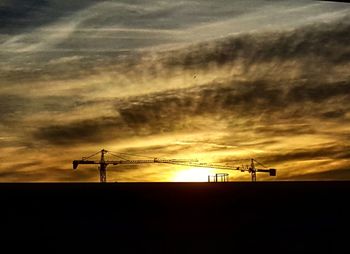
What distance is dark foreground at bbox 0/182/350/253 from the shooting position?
169 inches

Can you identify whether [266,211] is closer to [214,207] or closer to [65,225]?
[214,207]

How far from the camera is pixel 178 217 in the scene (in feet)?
15.1

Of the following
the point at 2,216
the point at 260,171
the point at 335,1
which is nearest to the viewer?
the point at 335,1

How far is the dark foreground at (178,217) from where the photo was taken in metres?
4.30

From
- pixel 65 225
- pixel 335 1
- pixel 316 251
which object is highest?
pixel 335 1

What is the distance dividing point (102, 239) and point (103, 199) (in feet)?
0.98

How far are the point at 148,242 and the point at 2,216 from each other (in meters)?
1.10

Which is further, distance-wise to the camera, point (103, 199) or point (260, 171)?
point (260, 171)

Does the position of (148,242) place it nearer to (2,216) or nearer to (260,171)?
(2,216)

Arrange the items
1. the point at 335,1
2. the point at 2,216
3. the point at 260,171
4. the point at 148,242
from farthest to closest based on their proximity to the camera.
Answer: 1. the point at 260,171
2. the point at 148,242
3. the point at 2,216
4. the point at 335,1

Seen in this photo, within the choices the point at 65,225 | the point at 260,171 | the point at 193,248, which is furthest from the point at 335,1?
the point at 260,171

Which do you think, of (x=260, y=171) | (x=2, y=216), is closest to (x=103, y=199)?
(x=2, y=216)

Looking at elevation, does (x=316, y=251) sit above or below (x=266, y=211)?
below

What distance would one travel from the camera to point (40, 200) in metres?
4.32
